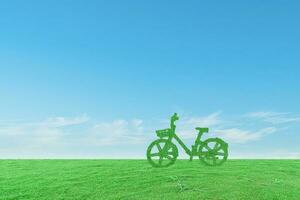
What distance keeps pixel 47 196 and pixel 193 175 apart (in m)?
5.81

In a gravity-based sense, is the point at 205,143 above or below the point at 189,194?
above

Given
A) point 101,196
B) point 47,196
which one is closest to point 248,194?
point 101,196

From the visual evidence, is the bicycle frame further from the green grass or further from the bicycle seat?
the green grass

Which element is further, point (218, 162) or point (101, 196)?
point (218, 162)

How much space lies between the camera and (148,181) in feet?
61.5

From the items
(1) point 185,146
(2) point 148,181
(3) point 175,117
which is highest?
(3) point 175,117

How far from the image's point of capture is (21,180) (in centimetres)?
2027

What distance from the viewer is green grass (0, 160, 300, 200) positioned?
17.6 meters

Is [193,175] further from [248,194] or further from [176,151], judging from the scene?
[248,194]

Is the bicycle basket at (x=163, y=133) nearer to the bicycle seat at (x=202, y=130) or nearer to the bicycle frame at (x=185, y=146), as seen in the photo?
the bicycle frame at (x=185, y=146)

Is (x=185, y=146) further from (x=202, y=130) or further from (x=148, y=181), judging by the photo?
(x=148, y=181)

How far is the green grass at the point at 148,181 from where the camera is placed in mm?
17625

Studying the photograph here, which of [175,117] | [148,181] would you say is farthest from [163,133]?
[148,181]

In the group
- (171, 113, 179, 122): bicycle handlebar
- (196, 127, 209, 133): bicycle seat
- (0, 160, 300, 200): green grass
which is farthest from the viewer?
(196, 127, 209, 133): bicycle seat
